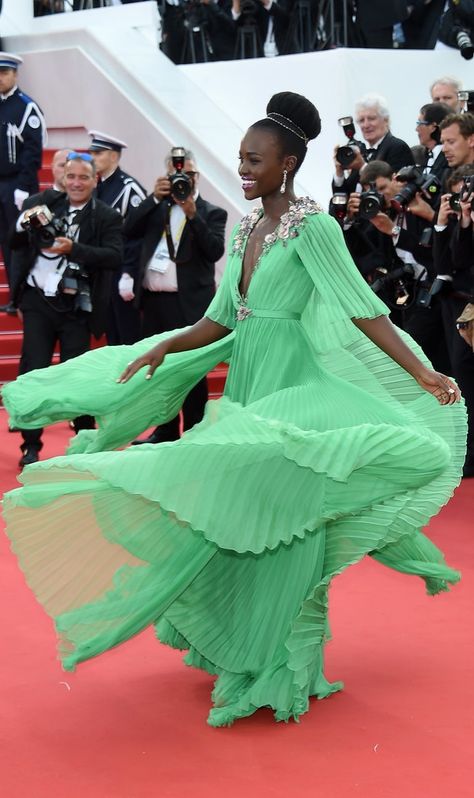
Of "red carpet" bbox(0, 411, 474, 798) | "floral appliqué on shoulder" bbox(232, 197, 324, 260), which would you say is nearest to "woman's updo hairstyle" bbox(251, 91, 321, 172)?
"floral appliqué on shoulder" bbox(232, 197, 324, 260)

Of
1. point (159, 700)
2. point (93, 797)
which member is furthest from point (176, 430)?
point (93, 797)

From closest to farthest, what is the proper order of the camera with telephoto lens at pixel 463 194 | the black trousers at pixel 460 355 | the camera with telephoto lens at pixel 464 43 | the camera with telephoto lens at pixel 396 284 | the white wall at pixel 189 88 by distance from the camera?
the camera with telephoto lens at pixel 463 194 → the black trousers at pixel 460 355 → the camera with telephoto lens at pixel 396 284 → the camera with telephoto lens at pixel 464 43 → the white wall at pixel 189 88

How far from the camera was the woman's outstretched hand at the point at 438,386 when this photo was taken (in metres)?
3.67

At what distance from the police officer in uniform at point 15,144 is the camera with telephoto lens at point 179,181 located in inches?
104

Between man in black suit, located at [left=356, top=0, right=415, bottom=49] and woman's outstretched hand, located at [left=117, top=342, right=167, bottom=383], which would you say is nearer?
woman's outstretched hand, located at [left=117, top=342, right=167, bottom=383]

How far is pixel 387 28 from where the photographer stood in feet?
37.0

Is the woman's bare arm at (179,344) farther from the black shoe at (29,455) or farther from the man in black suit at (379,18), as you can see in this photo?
the man in black suit at (379,18)

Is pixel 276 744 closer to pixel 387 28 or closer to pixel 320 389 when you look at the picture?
pixel 320 389

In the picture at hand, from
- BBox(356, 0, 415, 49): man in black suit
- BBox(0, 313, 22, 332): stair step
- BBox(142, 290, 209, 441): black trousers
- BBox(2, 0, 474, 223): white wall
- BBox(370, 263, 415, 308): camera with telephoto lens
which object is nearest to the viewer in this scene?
BBox(370, 263, 415, 308): camera with telephoto lens

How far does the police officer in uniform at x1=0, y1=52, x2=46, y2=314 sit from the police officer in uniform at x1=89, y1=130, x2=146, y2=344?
137 centimetres

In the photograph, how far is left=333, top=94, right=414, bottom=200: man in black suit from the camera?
8.30 meters

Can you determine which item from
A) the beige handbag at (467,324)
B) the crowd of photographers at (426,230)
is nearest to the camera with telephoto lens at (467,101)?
the crowd of photographers at (426,230)

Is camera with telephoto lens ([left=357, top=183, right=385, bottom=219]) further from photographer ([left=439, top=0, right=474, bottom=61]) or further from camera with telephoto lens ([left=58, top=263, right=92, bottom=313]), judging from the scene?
photographer ([left=439, top=0, right=474, bottom=61])

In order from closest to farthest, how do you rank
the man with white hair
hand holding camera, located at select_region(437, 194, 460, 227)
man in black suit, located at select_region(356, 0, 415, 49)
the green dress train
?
the green dress train → hand holding camera, located at select_region(437, 194, 460, 227) → the man with white hair → man in black suit, located at select_region(356, 0, 415, 49)
